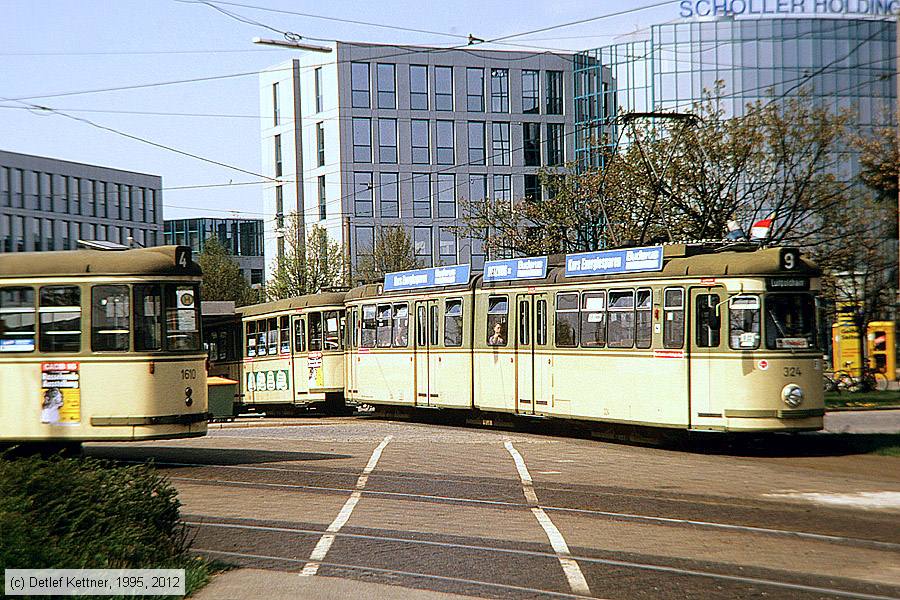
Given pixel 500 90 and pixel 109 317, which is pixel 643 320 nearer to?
pixel 109 317

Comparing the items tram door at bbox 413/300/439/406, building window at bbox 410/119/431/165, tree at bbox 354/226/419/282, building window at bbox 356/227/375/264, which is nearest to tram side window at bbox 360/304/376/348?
tram door at bbox 413/300/439/406

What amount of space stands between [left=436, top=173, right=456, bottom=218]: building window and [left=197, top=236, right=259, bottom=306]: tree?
1145 centimetres

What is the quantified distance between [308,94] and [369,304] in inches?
1681

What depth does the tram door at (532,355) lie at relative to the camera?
2294 cm

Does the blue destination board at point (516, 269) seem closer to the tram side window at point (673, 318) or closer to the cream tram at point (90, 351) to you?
the tram side window at point (673, 318)

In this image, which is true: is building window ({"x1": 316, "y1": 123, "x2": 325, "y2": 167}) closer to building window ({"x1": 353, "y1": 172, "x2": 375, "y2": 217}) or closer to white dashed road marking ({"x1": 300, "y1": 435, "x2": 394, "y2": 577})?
building window ({"x1": 353, "y1": 172, "x2": 375, "y2": 217})

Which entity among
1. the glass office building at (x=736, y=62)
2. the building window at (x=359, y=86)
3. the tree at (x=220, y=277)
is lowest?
the tree at (x=220, y=277)

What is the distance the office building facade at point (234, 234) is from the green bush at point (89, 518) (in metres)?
103

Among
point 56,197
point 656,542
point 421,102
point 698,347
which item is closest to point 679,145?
point 698,347

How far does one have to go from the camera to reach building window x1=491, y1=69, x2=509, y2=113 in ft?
231

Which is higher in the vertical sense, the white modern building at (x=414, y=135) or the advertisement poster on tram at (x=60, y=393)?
the white modern building at (x=414, y=135)

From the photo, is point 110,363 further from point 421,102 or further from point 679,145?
point 421,102

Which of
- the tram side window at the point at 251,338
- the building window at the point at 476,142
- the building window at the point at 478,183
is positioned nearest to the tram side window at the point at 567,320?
the tram side window at the point at 251,338

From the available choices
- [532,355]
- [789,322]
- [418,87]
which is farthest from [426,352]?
[418,87]
